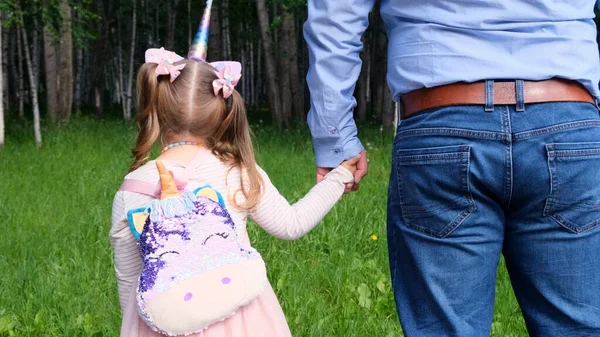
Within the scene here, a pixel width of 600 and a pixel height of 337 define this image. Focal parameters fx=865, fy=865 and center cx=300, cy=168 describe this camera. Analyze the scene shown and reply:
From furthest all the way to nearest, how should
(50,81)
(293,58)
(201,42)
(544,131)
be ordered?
(293,58) < (50,81) < (201,42) < (544,131)

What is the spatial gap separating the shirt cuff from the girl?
6cm

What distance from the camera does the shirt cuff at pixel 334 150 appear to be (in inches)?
107

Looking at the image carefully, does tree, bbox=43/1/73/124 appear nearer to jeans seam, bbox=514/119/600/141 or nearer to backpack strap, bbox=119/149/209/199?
backpack strap, bbox=119/149/209/199

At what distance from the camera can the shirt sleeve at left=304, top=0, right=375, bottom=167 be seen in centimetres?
249

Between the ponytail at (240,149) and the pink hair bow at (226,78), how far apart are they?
0.06 m

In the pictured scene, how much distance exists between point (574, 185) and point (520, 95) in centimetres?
26

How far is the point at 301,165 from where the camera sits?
10273 mm

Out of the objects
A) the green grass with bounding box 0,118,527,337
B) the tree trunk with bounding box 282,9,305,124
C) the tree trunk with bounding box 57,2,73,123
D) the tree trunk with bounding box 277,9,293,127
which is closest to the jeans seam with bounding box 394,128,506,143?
the green grass with bounding box 0,118,527,337

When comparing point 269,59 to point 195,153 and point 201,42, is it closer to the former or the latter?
point 201,42

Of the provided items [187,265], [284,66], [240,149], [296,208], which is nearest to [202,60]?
[240,149]

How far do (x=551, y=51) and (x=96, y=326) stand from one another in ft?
10.1

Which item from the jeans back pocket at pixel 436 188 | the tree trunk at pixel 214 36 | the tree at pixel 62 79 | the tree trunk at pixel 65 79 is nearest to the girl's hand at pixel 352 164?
the jeans back pocket at pixel 436 188


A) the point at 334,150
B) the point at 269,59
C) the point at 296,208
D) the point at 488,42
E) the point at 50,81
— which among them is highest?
the point at 488,42

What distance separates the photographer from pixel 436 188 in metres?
2.17
